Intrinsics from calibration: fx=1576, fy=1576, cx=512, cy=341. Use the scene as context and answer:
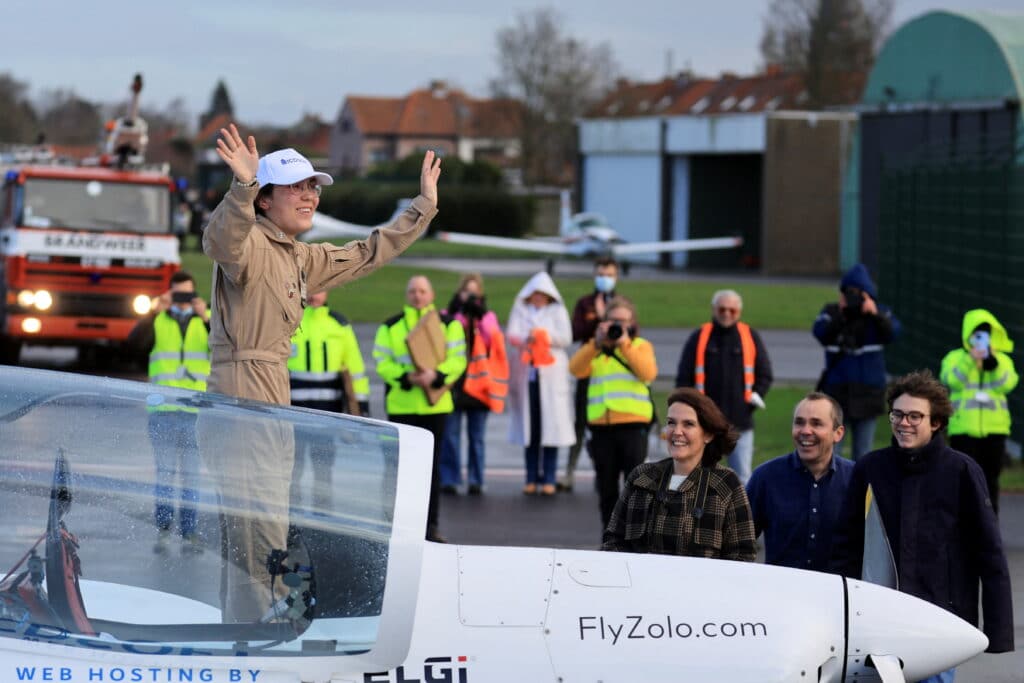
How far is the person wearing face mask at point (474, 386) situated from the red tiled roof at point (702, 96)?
3173 inches

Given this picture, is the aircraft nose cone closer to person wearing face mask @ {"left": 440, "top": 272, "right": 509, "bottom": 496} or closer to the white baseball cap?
the white baseball cap

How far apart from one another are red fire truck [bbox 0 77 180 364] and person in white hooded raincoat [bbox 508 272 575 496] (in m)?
10.2

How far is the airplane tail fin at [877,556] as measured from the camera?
17.5 ft

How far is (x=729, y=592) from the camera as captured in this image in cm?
436

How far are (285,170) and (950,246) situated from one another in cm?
1526

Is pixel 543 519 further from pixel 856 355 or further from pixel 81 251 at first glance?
pixel 81 251

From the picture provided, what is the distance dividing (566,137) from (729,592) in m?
107

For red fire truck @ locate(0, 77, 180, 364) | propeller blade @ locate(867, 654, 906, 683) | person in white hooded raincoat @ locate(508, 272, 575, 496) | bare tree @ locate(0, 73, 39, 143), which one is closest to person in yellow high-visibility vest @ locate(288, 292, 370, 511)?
person in white hooded raincoat @ locate(508, 272, 575, 496)

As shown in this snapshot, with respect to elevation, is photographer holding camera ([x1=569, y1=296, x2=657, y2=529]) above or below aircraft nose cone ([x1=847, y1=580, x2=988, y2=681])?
below

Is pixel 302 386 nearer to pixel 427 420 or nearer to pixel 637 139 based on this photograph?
pixel 427 420

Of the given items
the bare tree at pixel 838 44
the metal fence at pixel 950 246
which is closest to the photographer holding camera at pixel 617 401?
the metal fence at pixel 950 246

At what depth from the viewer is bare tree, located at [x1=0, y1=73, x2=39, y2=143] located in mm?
93500

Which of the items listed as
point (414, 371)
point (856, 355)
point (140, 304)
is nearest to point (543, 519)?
point (414, 371)

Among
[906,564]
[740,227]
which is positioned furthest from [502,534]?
[740,227]
